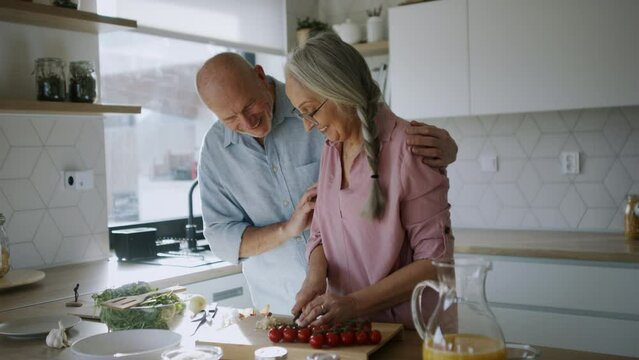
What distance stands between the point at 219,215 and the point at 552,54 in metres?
1.80

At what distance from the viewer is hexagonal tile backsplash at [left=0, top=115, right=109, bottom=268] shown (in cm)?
276

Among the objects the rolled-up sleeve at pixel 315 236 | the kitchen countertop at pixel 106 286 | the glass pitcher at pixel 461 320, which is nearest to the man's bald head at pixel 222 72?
the rolled-up sleeve at pixel 315 236

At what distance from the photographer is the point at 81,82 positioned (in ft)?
8.97

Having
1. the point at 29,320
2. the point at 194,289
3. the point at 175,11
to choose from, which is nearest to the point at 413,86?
the point at 175,11

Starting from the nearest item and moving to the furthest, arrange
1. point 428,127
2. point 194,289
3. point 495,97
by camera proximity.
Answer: point 428,127 → point 194,289 → point 495,97

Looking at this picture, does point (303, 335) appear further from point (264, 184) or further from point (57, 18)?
point (57, 18)

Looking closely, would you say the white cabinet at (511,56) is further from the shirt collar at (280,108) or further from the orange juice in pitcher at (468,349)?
the orange juice in pitcher at (468,349)

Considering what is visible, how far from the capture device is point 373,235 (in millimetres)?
1678

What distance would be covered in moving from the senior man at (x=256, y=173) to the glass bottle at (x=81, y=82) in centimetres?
71

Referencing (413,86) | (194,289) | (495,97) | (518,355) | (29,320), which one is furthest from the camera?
(413,86)

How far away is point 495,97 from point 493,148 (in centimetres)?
47

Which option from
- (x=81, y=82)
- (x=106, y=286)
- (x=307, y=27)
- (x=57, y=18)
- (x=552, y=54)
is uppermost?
(x=307, y=27)

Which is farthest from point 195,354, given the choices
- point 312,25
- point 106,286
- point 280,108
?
point 312,25

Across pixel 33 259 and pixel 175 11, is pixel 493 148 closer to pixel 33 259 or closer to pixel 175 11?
pixel 175 11
